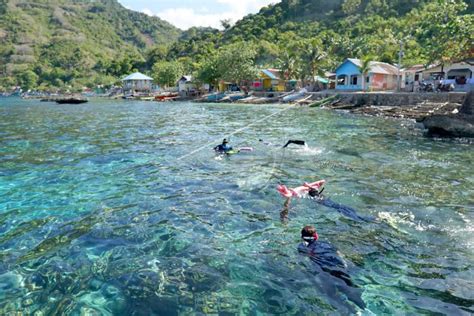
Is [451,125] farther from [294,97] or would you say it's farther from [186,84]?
[186,84]

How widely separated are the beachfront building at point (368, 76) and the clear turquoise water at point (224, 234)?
153 feet

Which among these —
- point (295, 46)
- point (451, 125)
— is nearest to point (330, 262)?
point (451, 125)

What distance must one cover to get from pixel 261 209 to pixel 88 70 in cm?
20023

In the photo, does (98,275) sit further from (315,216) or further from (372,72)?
(372,72)

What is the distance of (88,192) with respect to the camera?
507 inches

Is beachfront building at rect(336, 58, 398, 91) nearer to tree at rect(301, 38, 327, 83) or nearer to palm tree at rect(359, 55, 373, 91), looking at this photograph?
palm tree at rect(359, 55, 373, 91)

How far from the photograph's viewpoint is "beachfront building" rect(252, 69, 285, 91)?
82312 millimetres

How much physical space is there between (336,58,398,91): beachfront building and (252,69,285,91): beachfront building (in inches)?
695

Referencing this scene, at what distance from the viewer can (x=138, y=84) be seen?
122 meters

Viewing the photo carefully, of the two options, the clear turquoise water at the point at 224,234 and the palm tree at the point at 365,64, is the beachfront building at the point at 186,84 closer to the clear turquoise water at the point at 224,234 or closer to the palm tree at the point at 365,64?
the palm tree at the point at 365,64

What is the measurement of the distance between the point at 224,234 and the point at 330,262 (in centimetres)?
297

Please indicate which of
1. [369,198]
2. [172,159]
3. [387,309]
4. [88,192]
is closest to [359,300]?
[387,309]

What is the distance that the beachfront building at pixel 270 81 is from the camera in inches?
3241

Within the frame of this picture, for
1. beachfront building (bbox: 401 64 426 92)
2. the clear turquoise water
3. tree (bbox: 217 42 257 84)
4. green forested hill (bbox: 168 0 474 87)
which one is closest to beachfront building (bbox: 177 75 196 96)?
green forested hill (bbox: 168 0 474 87)
